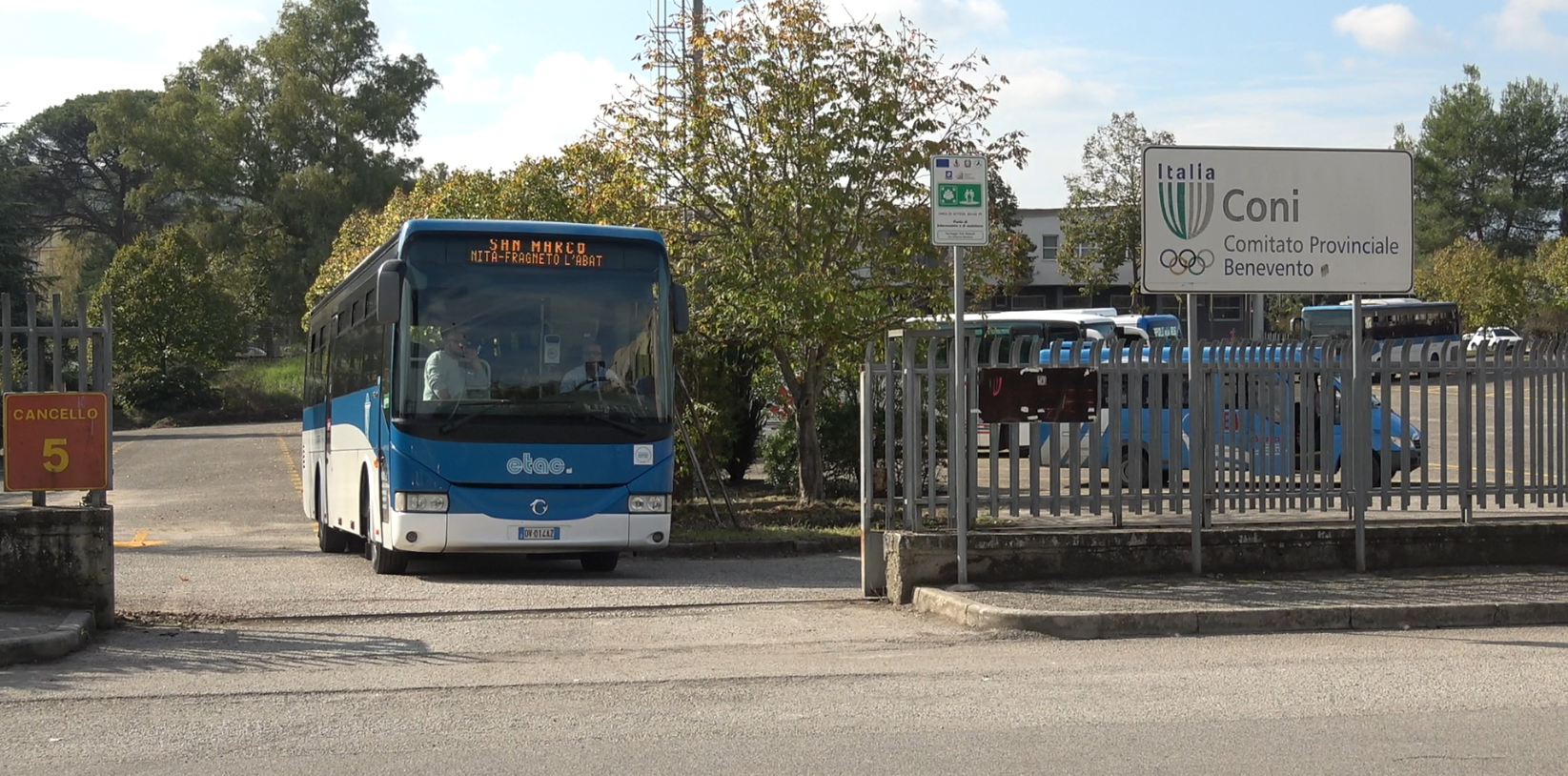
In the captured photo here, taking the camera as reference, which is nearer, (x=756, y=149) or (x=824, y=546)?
(x=824, y=546)

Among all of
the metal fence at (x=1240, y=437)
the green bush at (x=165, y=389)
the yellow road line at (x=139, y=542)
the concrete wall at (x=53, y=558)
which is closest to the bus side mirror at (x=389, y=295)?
the concrete wall at (x=53, y=558)

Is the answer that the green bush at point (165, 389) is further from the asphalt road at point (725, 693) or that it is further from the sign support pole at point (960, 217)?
the sign support pole at point (960, 217)

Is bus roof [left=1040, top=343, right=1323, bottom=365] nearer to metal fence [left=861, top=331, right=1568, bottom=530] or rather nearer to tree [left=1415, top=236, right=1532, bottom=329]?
metal fence [left=861, top=331, right=1568, bottom=530]

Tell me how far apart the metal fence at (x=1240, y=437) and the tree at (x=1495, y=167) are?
7873 cm

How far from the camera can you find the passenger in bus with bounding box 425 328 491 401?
12.9 m

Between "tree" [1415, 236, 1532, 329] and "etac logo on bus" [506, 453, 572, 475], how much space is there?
62950 millimetres

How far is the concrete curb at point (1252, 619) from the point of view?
9.96m

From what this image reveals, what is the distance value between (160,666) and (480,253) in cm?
515

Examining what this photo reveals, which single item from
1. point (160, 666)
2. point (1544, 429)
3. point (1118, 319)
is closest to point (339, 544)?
point (160, 666)

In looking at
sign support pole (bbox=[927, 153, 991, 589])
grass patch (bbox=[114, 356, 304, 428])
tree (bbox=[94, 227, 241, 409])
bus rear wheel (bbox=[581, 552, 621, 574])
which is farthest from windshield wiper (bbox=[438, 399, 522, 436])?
tree (bbox=[94, 227, 241, 409])

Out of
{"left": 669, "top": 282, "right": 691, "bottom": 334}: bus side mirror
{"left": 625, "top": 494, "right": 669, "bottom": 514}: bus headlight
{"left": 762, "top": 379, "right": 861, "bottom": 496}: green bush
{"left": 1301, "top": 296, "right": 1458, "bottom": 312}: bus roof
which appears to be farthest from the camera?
{"left": 1301, "top": 296, "right": 1458, "bottom": 312}: bus roof

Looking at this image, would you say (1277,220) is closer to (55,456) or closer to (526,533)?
(526,533)

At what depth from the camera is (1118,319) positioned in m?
44.3

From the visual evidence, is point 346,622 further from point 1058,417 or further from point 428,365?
point 1058,417
